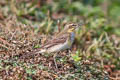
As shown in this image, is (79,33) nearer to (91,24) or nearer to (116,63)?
(91,24)

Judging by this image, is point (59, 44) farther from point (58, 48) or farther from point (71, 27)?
point (71, 27)

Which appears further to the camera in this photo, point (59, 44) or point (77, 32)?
point (77, 32)

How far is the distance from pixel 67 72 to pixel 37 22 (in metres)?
4.65

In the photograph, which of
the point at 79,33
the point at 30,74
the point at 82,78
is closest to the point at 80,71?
the point at 82,78

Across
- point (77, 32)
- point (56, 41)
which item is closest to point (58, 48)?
point (56, 41)

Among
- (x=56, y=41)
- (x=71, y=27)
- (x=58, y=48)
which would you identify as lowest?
(x=58, y=48)

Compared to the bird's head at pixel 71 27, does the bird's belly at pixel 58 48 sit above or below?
below

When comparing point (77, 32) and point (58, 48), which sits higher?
point (58, 48)

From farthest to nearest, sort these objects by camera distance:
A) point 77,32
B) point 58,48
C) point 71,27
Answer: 1. point 77,32
2. point 71,27
3. point 58,48

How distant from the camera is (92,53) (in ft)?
A: 34.0

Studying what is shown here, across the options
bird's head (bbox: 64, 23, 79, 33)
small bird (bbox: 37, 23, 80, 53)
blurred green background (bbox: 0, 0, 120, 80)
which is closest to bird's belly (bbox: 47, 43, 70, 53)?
small bird (bbox: 37, 23, 80, 53)

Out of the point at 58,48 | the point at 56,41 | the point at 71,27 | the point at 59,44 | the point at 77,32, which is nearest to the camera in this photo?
the point at 58,48

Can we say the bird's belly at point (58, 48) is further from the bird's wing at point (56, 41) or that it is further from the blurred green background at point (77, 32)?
the blurred green background at point (77, 32)

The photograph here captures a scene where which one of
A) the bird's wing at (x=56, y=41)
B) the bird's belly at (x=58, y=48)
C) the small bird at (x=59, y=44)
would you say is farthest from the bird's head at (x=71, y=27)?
the bird's belly at (x=58, y=48)
